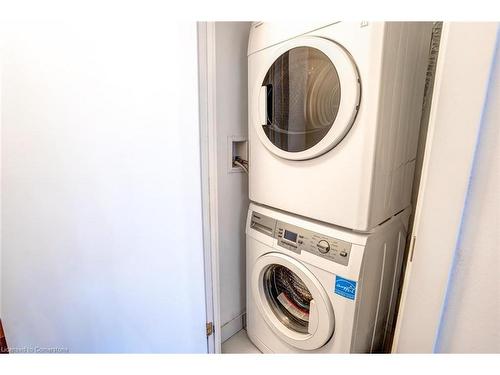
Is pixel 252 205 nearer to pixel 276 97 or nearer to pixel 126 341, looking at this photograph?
pixel 276 97

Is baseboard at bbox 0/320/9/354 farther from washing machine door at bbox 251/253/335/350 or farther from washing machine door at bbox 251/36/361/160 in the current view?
washing machine door at bbox 251/36/361/160

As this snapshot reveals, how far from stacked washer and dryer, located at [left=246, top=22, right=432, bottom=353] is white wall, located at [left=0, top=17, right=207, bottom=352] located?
396 mm

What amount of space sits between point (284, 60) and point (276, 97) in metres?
0.16

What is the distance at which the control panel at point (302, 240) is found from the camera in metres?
0.94

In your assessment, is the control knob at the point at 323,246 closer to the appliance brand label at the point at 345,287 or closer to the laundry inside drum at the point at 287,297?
the appliance brand label at the point at 345,287

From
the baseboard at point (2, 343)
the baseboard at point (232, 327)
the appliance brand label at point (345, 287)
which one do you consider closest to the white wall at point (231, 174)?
the baseboard at point (232, 327)

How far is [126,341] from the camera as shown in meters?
1.11

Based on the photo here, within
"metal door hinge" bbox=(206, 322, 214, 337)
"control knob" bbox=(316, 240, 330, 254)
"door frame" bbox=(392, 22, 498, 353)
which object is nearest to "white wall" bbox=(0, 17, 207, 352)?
"metal door hinge" bbox=(206, 322, 214, 337)

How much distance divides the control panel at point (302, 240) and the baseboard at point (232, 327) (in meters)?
0.78

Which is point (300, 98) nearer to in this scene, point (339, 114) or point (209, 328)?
point (339, 114)

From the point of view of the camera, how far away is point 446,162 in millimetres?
460

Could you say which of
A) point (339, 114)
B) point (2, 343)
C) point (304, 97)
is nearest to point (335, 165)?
→ point (339, 114)

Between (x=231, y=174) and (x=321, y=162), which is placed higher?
(x=321, y=162)

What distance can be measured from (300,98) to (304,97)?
0.02 metres
